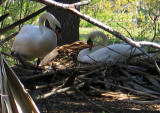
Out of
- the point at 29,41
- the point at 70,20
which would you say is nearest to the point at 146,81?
the point at 29,41

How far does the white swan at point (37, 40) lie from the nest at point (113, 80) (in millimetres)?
830

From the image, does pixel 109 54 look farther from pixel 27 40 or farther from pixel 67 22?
pixel 67 22

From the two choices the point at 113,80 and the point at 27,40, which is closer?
the point at 113,80

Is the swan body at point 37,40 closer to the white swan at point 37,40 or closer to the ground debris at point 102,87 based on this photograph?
the white swan at point 37,40

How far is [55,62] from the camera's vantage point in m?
6.25

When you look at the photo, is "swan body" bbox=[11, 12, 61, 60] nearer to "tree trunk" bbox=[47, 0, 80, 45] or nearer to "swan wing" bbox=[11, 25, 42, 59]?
"swan wing" bbox=[11, 25, 42, 59]

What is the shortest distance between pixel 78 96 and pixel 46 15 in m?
1.99

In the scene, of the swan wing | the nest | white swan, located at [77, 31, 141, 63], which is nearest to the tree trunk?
white swan, located at [77, 31, 141, 63]

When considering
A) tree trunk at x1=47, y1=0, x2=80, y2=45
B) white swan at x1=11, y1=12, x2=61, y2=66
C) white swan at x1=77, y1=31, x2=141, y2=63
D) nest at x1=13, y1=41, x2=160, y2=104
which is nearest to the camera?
nest at x1=13, y1=41, x2=160, y2=104

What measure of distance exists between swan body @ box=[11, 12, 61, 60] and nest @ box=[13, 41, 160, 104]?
83 cm

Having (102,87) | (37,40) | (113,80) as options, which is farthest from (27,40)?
(113,80)

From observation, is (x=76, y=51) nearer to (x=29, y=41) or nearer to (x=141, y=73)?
(x=29, y=41)

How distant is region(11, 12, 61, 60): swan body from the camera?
5.90 m

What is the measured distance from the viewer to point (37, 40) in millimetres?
5949
